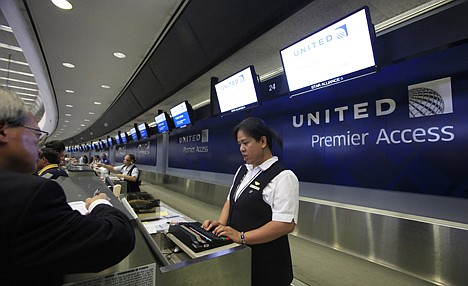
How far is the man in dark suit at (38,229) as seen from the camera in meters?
0.56

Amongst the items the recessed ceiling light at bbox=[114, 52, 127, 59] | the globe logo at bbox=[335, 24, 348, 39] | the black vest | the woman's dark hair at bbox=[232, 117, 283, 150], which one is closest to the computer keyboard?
the black vest

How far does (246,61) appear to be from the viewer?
3.62m

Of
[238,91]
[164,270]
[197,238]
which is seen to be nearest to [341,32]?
[238,91]

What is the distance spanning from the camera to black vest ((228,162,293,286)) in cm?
137

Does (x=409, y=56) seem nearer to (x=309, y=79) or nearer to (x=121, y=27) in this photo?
(x=309, y=79)

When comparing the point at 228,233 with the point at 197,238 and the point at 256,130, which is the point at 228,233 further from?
the point at 256,130

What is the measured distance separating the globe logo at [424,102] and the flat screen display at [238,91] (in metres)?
1.74

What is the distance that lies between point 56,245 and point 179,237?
704 millimetres

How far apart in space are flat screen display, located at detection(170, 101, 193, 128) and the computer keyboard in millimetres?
4031

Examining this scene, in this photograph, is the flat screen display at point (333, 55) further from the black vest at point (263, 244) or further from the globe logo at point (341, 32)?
the black vest at point (263, 244)

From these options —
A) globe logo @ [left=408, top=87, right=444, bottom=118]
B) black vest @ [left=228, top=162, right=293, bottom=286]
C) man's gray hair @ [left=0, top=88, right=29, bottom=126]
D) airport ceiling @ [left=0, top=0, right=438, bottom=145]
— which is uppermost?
airport ceiling @ [left=0, top=0, right=438, bottom=145]

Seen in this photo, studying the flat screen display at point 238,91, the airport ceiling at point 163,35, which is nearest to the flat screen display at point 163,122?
the airport ceiling at point 163,35

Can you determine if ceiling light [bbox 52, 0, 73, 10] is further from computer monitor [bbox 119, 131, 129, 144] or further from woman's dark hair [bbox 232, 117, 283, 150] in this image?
computer monitor [bbox 119, 131, 129, 144]

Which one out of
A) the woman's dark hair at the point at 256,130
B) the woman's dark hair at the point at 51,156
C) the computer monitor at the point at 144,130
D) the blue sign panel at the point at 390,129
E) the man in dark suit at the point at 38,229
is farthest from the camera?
the computer monitor at the point at 144,130
